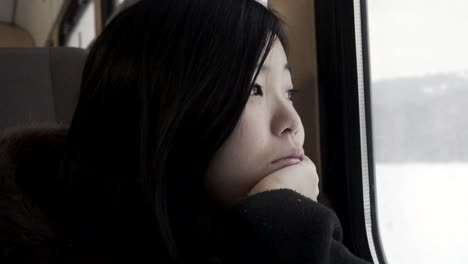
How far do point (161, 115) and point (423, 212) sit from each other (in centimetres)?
62

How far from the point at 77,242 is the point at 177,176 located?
14 centimetres

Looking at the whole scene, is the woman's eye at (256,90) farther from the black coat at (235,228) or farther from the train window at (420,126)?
the train window at (420,126)

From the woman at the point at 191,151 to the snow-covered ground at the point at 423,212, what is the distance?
384 millimetres

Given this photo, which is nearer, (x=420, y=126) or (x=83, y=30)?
(x=420, y=126)

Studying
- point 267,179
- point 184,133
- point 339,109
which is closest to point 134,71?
point 184,133

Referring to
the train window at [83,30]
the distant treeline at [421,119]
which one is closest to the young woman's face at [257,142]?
the distant treeline at [421,119]

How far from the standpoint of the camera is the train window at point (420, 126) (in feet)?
3.50

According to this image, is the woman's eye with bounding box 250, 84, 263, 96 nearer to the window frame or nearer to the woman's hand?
the woman's hand

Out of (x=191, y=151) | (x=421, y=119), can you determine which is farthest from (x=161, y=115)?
(x=421, y=119)

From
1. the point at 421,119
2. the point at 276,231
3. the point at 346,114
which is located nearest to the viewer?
the point at 276,231

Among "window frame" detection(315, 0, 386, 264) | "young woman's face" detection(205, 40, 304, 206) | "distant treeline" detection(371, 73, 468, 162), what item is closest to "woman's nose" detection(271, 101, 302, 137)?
"young woman's face" detection(205, 40, 304, 206)

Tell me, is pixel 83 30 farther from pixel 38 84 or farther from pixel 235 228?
pixel 235 228

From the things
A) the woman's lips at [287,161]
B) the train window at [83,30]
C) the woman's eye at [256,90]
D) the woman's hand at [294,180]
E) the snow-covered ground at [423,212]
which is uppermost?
the train window at [83,30]

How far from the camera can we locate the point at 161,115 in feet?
2.39
